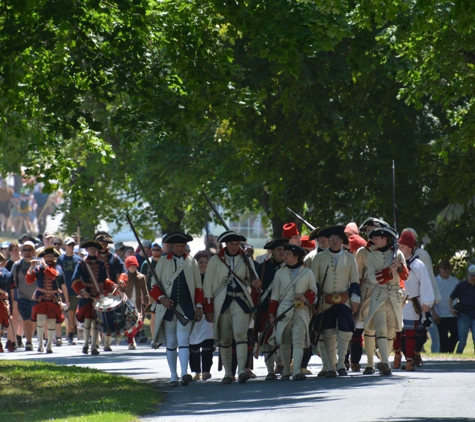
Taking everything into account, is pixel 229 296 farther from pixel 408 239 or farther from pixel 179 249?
pixel 408 239

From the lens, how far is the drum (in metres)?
22.2

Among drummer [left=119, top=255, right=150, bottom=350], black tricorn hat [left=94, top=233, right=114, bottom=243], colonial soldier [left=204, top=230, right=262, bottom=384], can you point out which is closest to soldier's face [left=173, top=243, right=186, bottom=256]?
colonial soldier [left=204, top=230, right=262, bottom=384]

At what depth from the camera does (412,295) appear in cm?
1888

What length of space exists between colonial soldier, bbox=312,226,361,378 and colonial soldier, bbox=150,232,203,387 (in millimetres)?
1573

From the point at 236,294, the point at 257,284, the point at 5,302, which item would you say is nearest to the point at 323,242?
the point at 257,284

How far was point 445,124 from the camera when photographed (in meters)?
27.8

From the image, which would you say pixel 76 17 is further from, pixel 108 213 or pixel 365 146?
pixel 108 213

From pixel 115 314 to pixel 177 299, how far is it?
5.24m

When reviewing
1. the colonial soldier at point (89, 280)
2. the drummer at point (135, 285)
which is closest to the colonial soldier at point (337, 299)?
the colonial soldier at point (89, 280)

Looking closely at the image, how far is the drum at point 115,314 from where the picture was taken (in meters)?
22.2

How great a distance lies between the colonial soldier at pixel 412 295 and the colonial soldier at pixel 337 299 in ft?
4.95

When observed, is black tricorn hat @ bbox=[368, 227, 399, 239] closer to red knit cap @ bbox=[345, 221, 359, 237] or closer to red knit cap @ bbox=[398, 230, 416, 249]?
red knit cap @ bbox=[398, 230, 416, 249]

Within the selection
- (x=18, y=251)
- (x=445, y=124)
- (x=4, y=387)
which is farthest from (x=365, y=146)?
(x=4, y=387)

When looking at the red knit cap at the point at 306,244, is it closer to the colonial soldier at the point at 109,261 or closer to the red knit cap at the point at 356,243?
the red knit cap at the point at 356,243
